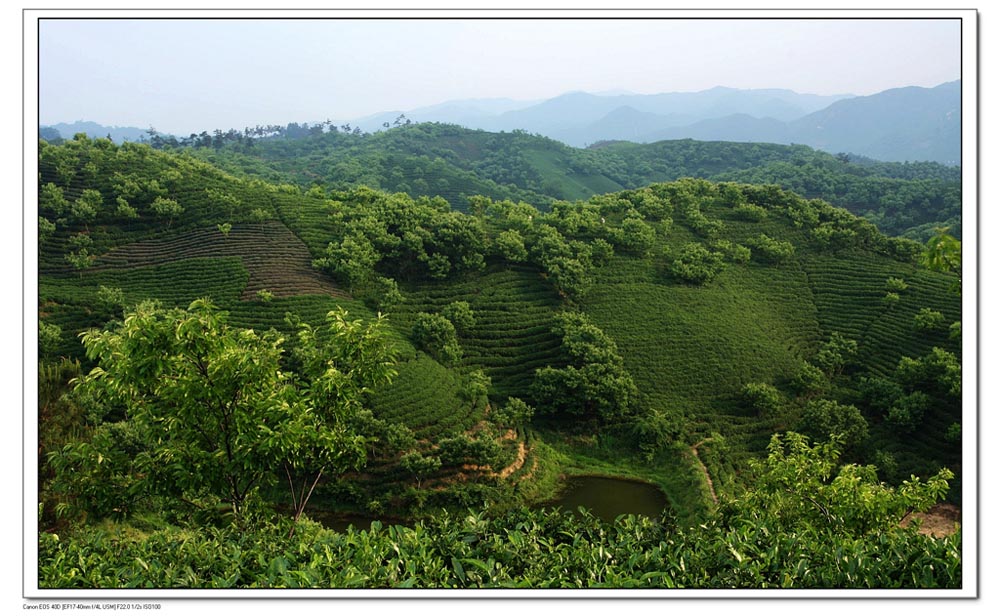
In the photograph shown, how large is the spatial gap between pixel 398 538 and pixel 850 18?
20.3 feet

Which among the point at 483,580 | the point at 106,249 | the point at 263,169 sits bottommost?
the point at 483,580

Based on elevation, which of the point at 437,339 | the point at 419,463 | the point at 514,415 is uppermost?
the point at 437,339

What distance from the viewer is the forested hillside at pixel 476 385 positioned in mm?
5051

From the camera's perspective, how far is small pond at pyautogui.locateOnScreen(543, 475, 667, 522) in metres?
14.7

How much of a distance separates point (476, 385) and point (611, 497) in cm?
437

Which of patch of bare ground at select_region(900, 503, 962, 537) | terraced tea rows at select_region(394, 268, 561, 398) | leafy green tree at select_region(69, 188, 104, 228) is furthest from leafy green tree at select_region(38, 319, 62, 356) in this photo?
patch of bare ground at select_region(900, 503, 962, 537)

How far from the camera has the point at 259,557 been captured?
4793 millimetres

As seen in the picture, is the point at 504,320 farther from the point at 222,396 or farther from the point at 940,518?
the point at 222,396

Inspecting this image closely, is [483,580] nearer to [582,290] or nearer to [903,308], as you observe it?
[582,290]

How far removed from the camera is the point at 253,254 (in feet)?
67.5

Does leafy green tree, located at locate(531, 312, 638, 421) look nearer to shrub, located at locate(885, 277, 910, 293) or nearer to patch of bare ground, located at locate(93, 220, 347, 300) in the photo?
patch of bare ground, located at locate(93, 220, 347, 300)

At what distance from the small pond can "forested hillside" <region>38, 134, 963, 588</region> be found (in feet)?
1.49

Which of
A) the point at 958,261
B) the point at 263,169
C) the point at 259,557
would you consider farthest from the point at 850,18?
the point at 263,169

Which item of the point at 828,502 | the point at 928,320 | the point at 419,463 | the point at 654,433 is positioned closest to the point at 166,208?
the point at 419,463
